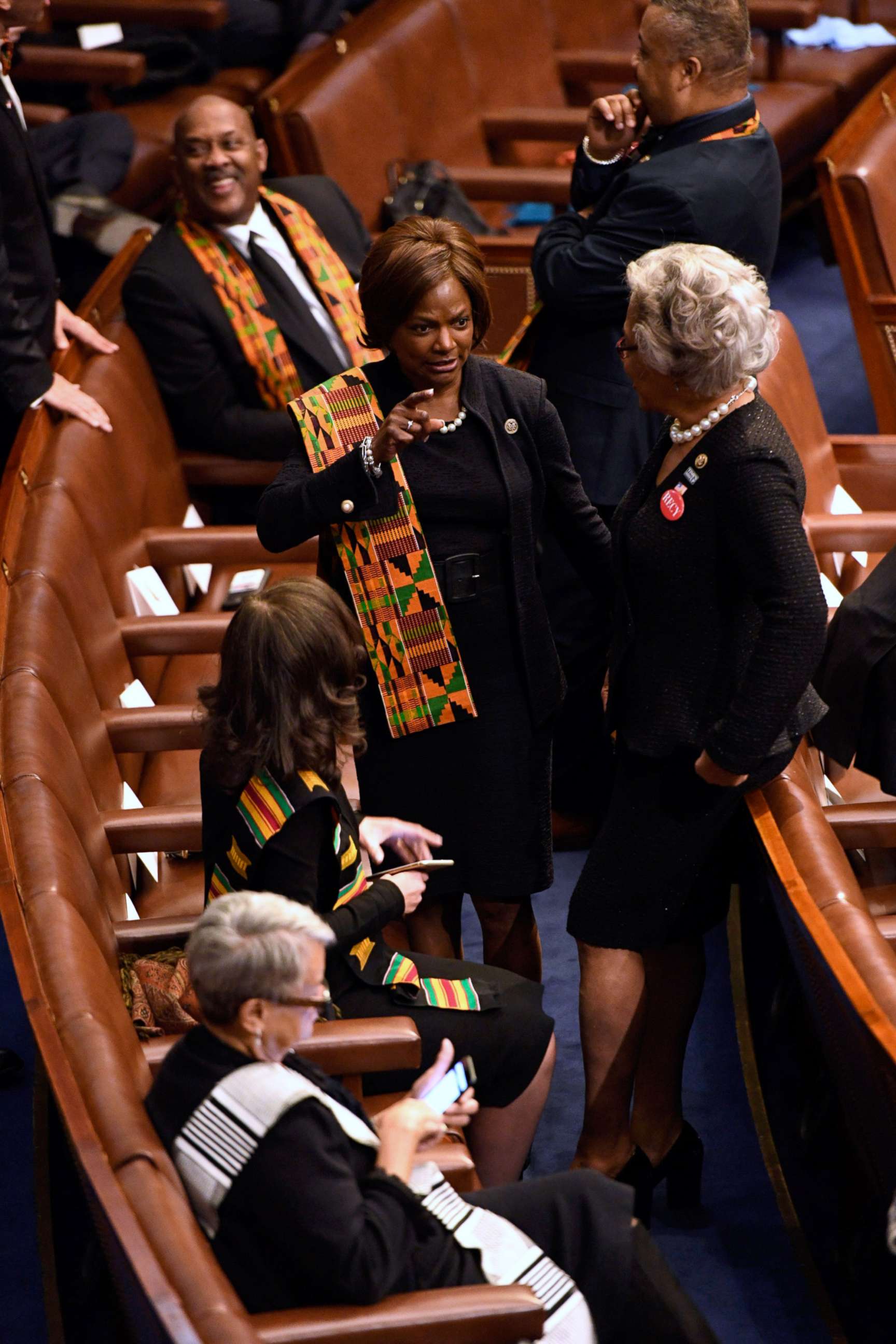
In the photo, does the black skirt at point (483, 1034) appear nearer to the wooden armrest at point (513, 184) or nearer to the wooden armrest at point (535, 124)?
the wooden armrest at point (513, 184)

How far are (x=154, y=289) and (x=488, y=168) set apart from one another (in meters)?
1.86

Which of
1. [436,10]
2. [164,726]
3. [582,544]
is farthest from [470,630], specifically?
[436,10]

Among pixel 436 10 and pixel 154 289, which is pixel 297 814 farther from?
pixel 436 10

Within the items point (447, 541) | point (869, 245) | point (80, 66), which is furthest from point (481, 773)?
point (80, 66)

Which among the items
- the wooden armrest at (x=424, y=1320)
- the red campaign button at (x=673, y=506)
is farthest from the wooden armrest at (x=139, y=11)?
the wooden armrest at (x=424, y=1320)

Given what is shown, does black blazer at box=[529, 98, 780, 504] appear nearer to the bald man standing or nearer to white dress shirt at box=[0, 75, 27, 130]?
the bald man standing

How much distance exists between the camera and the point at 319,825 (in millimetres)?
1992

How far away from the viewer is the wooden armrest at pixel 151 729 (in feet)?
8.61

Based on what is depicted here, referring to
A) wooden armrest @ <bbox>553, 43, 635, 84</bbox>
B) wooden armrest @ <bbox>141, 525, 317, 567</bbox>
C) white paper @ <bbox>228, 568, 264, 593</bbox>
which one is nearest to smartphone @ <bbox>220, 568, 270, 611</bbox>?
white paper @ <bbox>228, 568, 264, 593</bbox>

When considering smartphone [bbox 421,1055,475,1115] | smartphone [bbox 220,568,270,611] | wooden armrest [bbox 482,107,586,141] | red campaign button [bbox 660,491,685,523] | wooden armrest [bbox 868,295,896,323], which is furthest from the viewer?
wooden armrest [bbox 482,107,586,141]

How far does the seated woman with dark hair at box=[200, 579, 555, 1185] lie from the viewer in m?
1.97

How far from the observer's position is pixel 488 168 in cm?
496

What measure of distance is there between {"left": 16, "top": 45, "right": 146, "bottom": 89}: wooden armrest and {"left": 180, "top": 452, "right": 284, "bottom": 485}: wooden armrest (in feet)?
5.80

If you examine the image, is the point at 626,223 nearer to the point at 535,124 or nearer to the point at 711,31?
the point at 711,31
